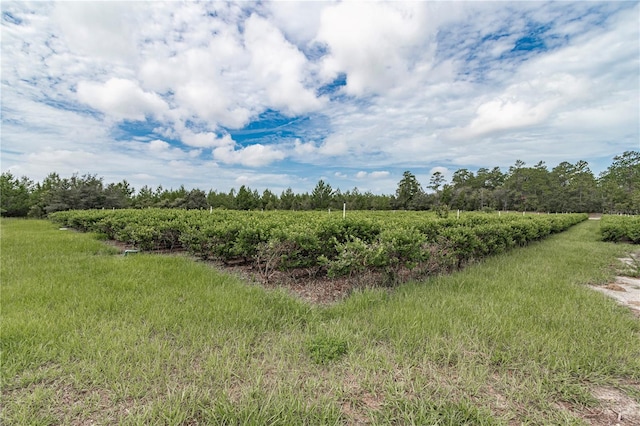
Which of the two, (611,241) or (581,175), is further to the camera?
(581,175)

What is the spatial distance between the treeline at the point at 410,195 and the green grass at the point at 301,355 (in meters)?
21.4

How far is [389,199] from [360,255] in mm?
40738

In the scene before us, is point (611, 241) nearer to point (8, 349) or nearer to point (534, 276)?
point (534, 276)

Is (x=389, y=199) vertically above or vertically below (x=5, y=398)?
above

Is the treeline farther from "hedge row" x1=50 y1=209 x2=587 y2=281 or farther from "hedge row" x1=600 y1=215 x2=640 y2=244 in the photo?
"hedge row" x1=50 y1=209 x2=587 y2=281

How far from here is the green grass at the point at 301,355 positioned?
1.65 metres

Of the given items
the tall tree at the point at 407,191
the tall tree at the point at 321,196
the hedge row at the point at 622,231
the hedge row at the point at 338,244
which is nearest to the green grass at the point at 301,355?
the hedge row at the point at 338,244

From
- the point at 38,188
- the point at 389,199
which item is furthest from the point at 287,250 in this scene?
the point at 389,199

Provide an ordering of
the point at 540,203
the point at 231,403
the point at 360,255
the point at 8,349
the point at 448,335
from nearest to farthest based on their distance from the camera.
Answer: the point at 231,403 → the point at 8,349 → the point at 448,335 → the point at 360,255 → the point at 540,203

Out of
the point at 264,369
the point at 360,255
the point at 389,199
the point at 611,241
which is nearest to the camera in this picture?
the point at 264,369

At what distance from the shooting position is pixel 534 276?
185 inches

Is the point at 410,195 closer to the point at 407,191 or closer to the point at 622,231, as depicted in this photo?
the point at 407,191

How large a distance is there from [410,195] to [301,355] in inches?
1798

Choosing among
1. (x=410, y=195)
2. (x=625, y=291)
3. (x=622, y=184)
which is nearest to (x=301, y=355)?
(x=625, y=291)
